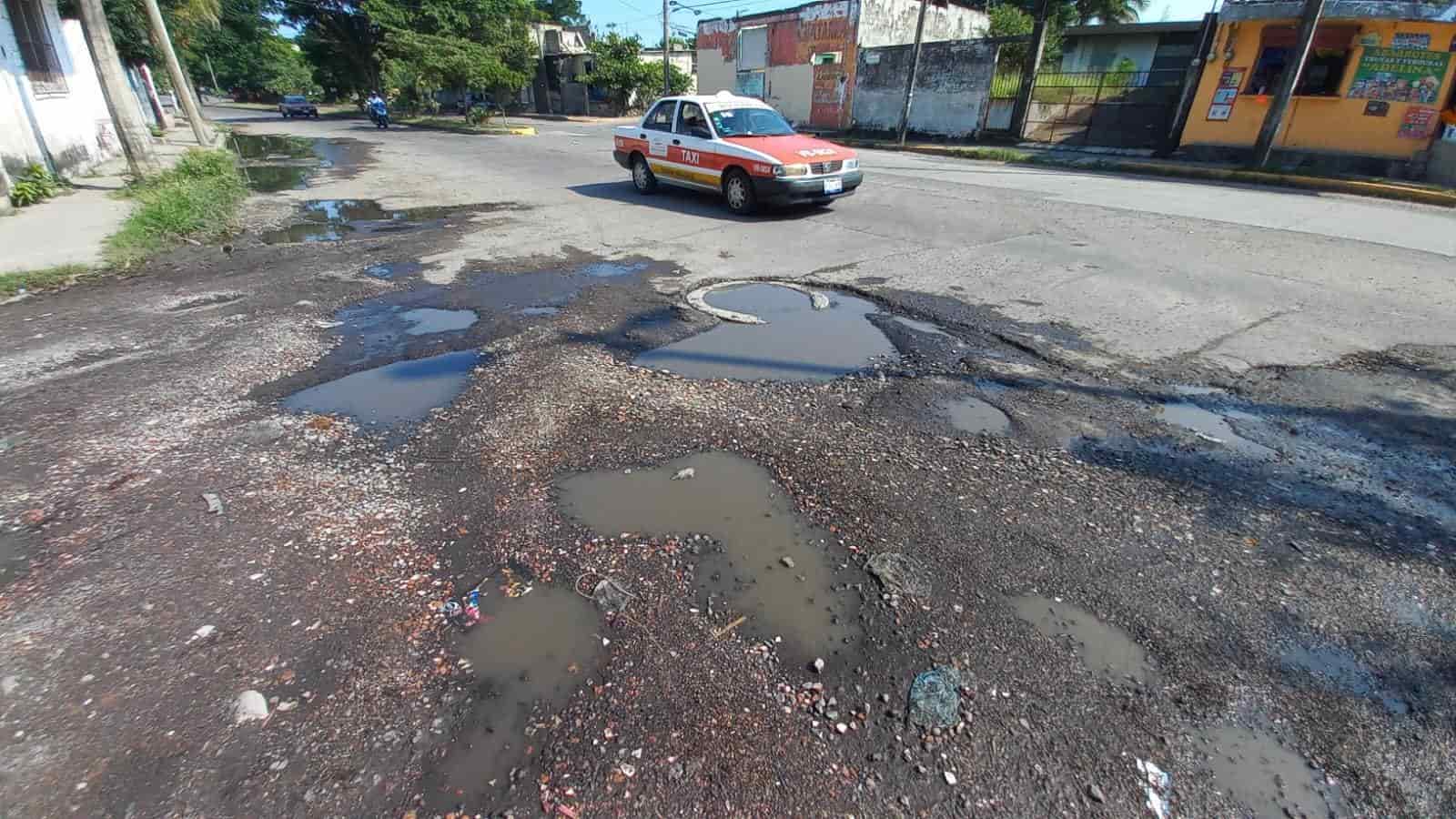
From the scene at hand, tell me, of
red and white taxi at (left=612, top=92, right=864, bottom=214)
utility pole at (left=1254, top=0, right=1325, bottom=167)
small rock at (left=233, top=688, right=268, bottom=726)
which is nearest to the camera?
small rock at (left=233, top=688, right=268, bottom=726)

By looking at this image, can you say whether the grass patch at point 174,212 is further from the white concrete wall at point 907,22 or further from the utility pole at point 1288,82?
the white concrete wall at point 907,22

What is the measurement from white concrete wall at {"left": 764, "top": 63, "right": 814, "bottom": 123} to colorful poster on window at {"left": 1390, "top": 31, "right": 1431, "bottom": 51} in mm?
19286

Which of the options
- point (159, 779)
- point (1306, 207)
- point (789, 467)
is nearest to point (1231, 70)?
point (1306, 207)

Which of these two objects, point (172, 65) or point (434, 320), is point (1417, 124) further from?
point (172, 65)

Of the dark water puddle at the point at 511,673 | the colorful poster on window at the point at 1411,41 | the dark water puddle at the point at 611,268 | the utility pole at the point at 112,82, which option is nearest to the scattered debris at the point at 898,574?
the dark water puddle at the point at 511,673

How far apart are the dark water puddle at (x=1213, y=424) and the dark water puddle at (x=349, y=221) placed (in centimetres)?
911

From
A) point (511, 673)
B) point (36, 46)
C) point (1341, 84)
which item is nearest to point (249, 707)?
point (511, 673)

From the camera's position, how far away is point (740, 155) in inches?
365

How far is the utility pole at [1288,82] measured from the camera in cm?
1341

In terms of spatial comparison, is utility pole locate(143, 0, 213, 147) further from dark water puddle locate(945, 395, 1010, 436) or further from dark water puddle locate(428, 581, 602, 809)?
dark water puddle locate(945, 395, 1010, 436)

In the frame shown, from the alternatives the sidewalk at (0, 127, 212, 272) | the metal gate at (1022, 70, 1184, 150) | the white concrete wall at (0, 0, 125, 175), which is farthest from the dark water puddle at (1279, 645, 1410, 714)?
the metal gate at (1022, 70, 1184, 150)

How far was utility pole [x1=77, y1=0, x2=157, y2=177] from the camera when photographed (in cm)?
1076

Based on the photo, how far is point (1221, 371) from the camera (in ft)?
14.8

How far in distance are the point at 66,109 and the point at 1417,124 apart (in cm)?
2875
